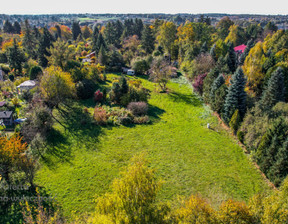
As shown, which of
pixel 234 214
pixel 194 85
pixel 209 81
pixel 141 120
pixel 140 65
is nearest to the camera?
pixel 234 214

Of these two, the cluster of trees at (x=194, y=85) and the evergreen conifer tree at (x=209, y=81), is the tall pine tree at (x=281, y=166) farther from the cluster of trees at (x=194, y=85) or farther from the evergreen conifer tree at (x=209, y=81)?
the evergreen conifer tree at (x=209, y=81)

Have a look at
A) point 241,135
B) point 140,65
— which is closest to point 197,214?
point 241,135

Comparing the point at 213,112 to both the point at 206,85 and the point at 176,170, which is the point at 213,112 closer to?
the point at 206,85

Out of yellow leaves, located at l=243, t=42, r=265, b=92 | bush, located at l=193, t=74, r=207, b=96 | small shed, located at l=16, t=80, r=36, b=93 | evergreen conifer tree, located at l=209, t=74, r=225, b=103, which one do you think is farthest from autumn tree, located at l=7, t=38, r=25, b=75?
yellow leaves, located at l=243, t=42, r=265, b=92

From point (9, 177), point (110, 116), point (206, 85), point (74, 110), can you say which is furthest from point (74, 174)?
point (206, 85)

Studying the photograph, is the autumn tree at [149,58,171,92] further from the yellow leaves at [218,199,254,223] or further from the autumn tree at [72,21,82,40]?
the autumn tree at [72,21,82,40]

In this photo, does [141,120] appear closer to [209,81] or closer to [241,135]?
[241,135]
